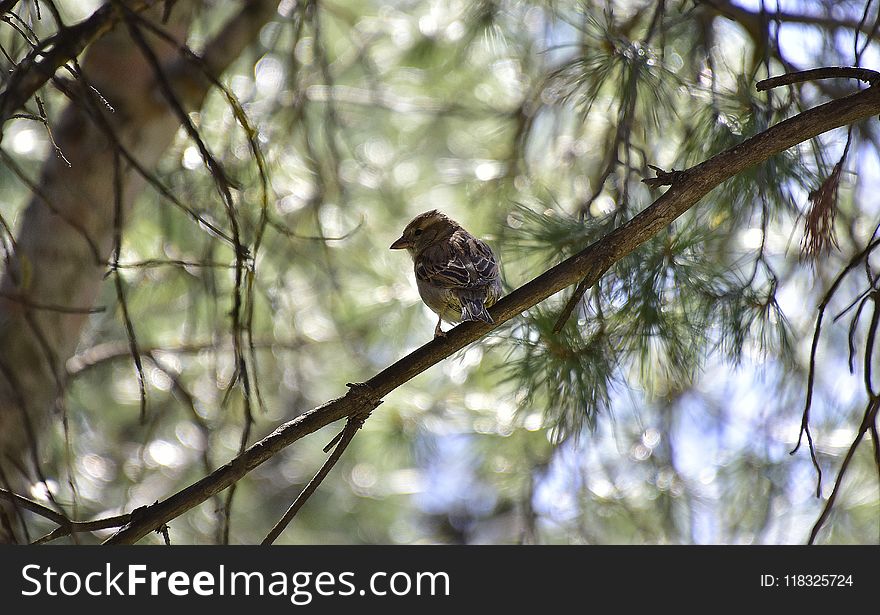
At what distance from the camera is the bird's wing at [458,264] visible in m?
2.51

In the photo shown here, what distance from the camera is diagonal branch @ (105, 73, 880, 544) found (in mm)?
1502

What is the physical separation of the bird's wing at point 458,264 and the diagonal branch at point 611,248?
0.87m

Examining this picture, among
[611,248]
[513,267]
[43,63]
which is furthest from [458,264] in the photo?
[43,63]

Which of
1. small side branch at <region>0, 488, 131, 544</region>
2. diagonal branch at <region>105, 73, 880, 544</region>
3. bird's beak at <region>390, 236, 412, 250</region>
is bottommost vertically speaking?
small side branch at <region>0, 488, 131, 544</region>

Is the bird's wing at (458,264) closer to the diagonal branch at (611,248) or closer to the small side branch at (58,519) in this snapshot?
the diagonal branch at (611,248)

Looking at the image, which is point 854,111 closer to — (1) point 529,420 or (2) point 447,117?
(1) point 529,420

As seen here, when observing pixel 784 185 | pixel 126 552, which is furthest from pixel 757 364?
pixel 126 552

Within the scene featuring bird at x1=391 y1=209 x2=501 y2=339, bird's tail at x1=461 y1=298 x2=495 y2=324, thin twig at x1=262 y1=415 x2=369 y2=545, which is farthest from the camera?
bird at x1=391 y1=209 x2=501 y2=339

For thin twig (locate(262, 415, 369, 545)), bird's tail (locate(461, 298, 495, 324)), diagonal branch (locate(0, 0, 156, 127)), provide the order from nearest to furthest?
diagonal branch (locate(0, 0, 156, 127)) → thin twig (locate(262, 415, 369, 545)) → bird's tail (locate(461, 298, 495, 324))

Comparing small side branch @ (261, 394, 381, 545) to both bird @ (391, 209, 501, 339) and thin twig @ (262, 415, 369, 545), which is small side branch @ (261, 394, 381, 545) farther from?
bird @ (391, 209, 501, 339)

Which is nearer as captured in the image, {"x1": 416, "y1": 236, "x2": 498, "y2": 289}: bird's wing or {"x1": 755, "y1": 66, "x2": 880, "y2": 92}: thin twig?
{"x1": 755, "y1": 66, "x2": 880, "y2": 92}: thin twig

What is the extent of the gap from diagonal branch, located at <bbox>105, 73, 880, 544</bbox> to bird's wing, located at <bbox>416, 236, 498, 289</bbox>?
866 mm

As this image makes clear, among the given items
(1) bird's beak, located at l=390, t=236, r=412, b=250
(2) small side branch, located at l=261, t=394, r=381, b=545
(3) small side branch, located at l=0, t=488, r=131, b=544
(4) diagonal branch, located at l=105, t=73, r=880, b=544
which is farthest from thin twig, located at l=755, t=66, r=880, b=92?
(1) bird's beak, located at l=390, t=236, r=412, b=250

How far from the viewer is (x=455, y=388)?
4.32 metres
